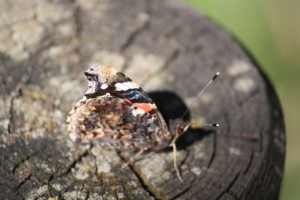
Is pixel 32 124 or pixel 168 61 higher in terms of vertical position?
pixel 168 61

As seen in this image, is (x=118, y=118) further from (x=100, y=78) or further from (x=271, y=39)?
(x=271, y=39)

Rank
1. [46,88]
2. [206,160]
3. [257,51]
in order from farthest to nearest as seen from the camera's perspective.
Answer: [257,51] < [46,88] < [206,160]

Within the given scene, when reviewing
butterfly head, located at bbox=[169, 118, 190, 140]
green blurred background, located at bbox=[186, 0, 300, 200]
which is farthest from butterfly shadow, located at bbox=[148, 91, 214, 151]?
green blurred background, located at bbox=[186, 0, 300, 200]

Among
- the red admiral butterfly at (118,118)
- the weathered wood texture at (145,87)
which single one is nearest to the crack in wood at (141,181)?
the weathered wood texture at (145,87)

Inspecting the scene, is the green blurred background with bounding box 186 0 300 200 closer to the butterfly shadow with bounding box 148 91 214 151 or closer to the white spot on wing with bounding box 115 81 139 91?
the butterfly shadow with bounding box 148 91 214 151

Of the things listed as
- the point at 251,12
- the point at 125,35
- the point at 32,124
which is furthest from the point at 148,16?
the point at 251,12

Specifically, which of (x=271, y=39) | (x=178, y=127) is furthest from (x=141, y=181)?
(x=271, y=39)

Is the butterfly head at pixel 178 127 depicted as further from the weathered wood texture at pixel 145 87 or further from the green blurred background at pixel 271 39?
the green blurred background at pixel 271 39

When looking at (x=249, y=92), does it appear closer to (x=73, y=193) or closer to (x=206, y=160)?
(x=206, y=160)
